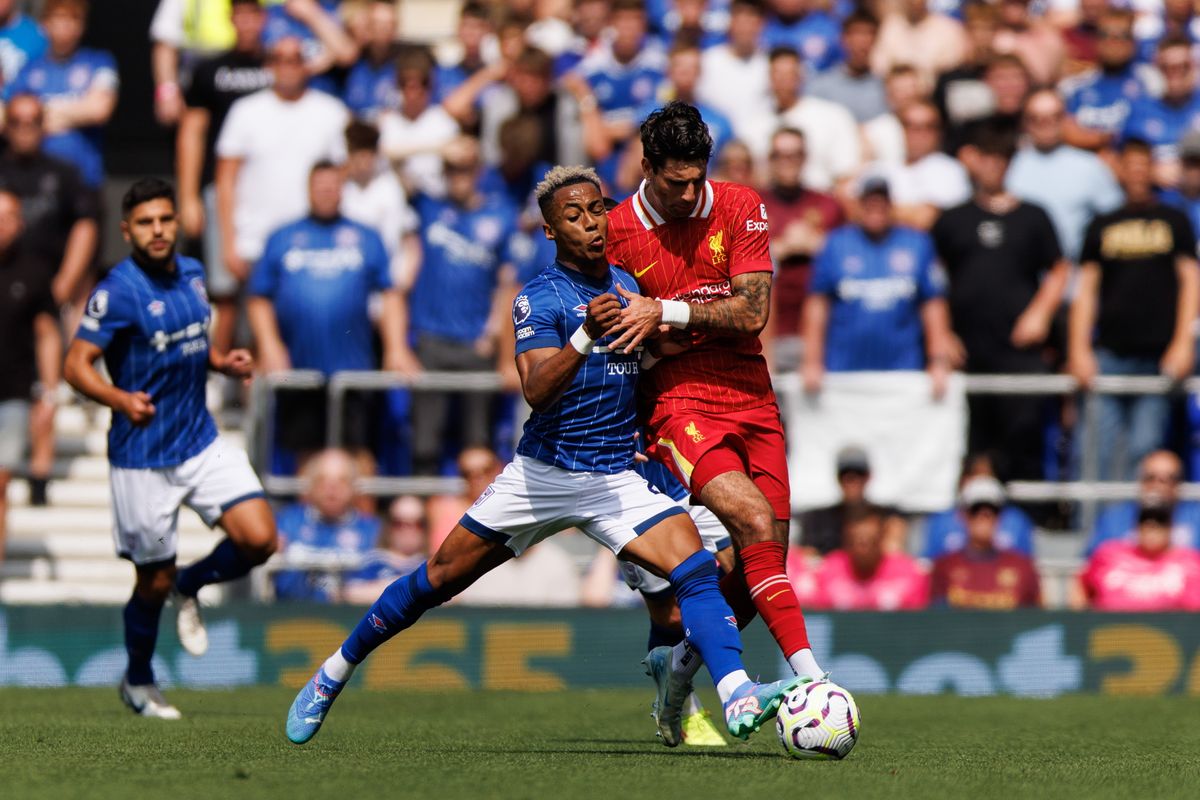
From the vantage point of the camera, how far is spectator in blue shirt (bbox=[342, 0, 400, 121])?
15797mm

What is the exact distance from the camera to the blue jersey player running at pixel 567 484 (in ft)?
25.6

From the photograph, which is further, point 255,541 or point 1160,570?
point 1160,570

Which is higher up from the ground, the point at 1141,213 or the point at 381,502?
the point at 1141,213

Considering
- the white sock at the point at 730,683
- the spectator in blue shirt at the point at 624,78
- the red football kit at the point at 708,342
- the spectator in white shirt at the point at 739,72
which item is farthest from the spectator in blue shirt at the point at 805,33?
the white sock at the point at 730,683

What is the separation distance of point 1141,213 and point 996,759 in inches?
266

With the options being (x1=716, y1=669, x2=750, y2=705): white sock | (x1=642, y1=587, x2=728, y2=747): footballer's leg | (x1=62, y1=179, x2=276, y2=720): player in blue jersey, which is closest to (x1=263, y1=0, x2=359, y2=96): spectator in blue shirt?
(x1=62, y1=179, x2=276, y2=720): player in blue jersey

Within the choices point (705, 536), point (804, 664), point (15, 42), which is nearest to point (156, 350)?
point (705, 536)

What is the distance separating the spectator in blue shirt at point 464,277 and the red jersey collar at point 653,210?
19.2 ft

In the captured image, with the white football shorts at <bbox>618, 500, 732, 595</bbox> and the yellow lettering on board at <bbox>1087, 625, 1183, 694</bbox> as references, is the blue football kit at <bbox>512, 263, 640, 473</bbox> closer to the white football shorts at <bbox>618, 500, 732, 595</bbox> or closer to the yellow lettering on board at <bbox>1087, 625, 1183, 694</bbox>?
the white football shorts at <bbox>618, 500, 732, 595</bbox>

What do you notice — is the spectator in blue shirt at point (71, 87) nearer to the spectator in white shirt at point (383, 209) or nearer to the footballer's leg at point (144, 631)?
the spectator in white shirt at point (383, 209)

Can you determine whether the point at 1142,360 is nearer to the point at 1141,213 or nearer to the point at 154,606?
the point at 1141,213

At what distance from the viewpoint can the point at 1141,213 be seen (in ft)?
45.5

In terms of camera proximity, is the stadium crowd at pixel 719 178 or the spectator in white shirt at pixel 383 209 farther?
the spectator in white shirt at pixel 383 209

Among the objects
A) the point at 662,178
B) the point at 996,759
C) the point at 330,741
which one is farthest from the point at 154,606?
the point at 996,759
